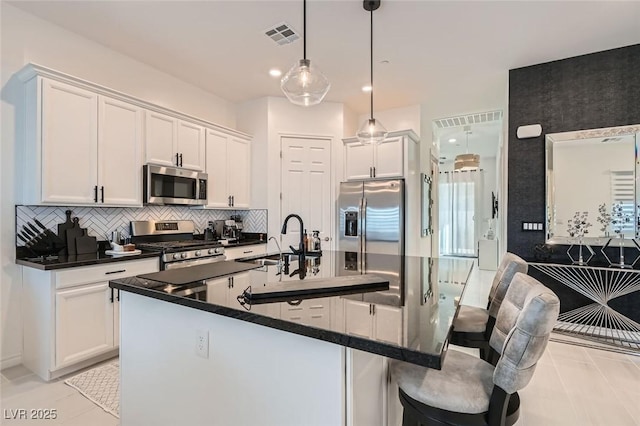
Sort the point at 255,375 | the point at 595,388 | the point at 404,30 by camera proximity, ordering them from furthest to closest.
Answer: the point at 404,30
the point at 595,388
the point at 255,375

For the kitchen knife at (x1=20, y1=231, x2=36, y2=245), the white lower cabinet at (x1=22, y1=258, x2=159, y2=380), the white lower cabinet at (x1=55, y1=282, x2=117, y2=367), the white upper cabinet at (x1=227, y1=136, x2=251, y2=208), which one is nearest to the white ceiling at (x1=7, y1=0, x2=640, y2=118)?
the white upper cabinet at (x1=227, y1=136, x2=251, y2=208)

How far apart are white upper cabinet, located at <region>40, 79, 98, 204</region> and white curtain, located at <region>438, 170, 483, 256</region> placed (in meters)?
8.25

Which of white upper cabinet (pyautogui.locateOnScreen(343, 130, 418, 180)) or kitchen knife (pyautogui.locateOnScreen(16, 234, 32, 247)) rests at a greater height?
white upper cabinet (pyautogui.locateOnScreen(343, 130, 418, 180))

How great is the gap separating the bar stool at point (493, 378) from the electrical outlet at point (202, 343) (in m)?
0.79

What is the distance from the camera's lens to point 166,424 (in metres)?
1.50

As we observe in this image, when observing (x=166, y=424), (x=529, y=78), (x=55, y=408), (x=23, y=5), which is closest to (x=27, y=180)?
(x=23, y=5)

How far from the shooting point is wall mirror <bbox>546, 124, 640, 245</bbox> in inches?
129

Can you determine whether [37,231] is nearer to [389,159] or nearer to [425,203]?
[389,159]

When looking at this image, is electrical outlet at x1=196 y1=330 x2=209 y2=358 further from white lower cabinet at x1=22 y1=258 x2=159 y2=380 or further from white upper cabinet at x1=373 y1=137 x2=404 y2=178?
white upper cabinet at x1=373 y1=137 x2=404 y2=178

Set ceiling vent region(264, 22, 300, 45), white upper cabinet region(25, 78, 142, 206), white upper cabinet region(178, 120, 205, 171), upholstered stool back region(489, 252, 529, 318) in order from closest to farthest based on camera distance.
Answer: upholstered stool back region(489, 252, 529, 318)
white upper cabinet region(25, 78, 142, 206)
ceiling vent region(264, 22, 300, 45)
white upper cabinet region(178, 120, 205, 171)

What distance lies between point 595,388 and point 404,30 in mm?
3254

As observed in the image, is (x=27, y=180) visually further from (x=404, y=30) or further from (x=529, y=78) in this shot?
(x=529, y=78)

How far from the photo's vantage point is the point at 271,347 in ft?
3.93

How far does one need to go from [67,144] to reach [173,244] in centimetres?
130
